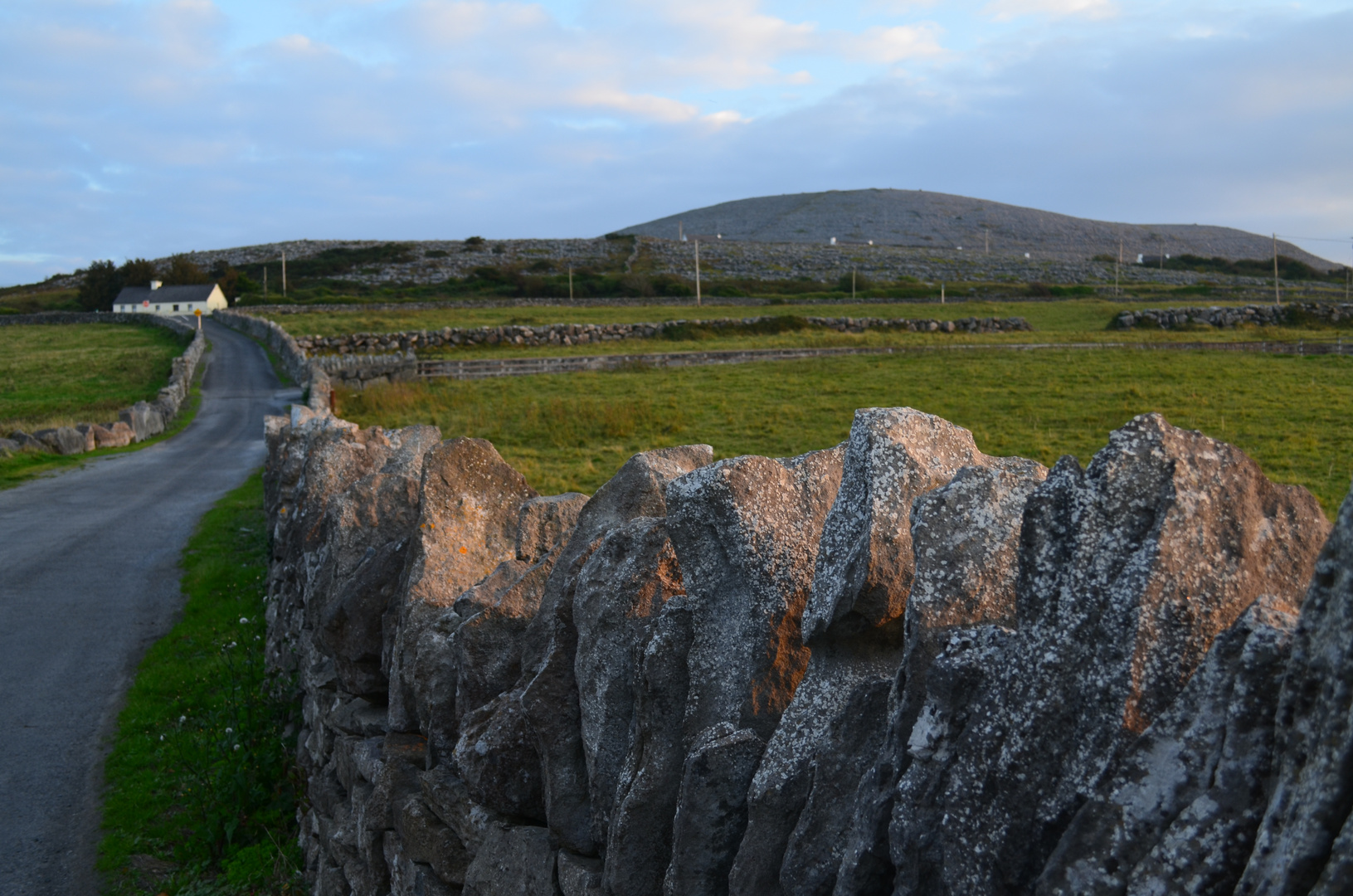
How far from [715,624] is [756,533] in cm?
30

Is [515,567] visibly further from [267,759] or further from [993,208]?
[993,208]

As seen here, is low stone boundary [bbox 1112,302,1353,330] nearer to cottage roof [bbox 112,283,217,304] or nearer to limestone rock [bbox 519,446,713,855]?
limestone rock [bbox 519,446,713,855]

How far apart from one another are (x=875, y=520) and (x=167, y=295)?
110 metres

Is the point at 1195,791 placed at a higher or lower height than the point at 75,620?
higher

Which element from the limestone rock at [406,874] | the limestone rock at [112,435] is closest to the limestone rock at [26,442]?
the limestone rock at [112,435]

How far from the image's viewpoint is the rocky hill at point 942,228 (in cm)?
13762

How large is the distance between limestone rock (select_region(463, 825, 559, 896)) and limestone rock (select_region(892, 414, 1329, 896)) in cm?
195

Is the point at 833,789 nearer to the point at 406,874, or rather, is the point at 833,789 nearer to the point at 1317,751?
the point at 1317,751

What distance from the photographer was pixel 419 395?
2639 cm

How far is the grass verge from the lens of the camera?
6.52 m

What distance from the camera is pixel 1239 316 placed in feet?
156

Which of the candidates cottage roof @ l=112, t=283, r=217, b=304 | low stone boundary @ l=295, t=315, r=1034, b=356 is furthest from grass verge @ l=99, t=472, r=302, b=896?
cottage roof @ l=112, t=283, r=217, b=304

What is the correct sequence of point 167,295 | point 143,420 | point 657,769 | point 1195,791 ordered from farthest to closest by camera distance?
point 167,295
point 143,420
point 657,769
point 1195,791

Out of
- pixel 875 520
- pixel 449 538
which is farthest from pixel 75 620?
A: pixel 875 520
